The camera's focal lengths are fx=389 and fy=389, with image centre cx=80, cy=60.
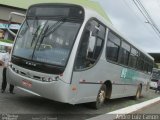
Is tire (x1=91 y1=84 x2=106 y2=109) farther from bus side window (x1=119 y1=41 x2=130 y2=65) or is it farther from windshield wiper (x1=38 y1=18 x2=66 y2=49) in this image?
windshield wiper (x1=38 y1=18 x2=66 y2=49)

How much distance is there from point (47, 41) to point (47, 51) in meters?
0.33

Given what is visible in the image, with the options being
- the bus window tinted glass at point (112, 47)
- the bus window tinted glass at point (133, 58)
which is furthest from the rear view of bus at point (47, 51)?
the bus window tinted glass at point (133, 58)

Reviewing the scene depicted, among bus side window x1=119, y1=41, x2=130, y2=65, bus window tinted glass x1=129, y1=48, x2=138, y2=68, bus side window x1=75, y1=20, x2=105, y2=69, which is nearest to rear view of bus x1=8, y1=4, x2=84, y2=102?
bus side window x1=75, y1=20, x2=105, y2=69

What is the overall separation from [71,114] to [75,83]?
1437mm

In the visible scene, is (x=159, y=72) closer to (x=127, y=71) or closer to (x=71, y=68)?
(x=127, y=71)

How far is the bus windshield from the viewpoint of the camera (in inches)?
422

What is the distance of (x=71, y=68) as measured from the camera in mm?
10492

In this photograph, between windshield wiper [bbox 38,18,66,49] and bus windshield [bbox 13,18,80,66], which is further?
windshield wiper [bbox 38,18,66,49]

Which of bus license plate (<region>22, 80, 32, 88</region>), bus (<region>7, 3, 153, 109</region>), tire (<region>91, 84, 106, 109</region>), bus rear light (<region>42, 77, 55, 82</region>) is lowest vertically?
tire (<region>91, 84, 106, 109</region>)

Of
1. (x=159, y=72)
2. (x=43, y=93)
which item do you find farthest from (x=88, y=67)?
(x=159, y=72)

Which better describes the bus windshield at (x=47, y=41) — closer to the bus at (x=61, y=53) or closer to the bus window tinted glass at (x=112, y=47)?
the bus at (x=61, y=53)

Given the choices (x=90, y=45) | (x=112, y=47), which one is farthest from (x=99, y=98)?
(x=90, y=45)

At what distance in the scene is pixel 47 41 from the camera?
1107cm

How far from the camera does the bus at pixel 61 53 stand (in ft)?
34.6
